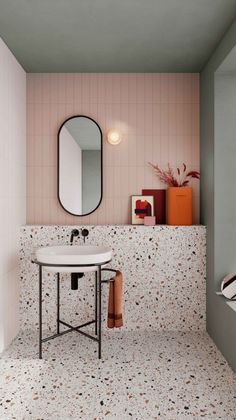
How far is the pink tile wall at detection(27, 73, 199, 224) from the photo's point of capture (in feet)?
13.3

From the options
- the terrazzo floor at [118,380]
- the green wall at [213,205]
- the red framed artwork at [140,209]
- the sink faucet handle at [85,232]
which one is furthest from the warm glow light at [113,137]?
the terrazzo floor at [118,380]

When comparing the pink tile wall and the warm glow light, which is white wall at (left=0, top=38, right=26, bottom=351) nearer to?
the pink tile wall

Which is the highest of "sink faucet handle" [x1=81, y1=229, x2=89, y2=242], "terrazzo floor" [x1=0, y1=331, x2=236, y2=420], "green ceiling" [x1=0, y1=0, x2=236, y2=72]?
"green ceiling" [x1=0, y1=0, x2=236, y2=72]

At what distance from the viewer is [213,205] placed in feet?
11.6

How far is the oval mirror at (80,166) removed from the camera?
4000mm

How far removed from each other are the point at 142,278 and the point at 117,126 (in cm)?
155

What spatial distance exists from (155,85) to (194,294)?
7.00 feet

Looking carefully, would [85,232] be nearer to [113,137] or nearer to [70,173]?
[70,173]

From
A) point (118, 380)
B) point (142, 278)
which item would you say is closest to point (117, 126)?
point (142, 278)

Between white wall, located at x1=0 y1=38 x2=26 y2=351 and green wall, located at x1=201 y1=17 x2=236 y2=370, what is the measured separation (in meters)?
1.78

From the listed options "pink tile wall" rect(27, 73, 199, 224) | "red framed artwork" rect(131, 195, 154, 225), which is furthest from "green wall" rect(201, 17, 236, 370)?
"red framed artwork" rect(131, 195, 154, 225)

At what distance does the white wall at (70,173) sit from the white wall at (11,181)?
1.27ft

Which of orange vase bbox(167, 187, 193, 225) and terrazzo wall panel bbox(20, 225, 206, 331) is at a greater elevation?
orange vase bbox(167, 187, 193, 225)

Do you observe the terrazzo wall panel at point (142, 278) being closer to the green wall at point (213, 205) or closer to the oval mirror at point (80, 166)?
the green wall at point (213, 205)
